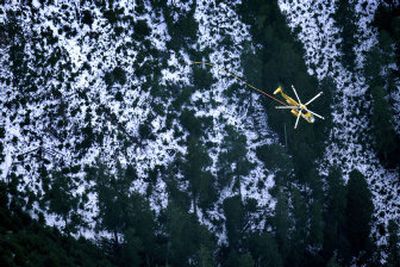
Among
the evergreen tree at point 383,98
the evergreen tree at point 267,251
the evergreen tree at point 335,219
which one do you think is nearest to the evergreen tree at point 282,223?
the evergreen tree at point 267,251

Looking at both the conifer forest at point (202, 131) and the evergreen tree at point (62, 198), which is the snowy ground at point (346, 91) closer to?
the conifer forest at point (202, 131)

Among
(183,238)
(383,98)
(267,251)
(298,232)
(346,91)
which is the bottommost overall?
(267,251)

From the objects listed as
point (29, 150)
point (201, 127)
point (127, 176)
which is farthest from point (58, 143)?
point (201, 127)

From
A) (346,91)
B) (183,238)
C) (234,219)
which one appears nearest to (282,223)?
(234,219)

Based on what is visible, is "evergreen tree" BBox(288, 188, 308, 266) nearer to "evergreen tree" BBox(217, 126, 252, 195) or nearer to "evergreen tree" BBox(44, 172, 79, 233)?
"evergreen tree" BBox(217, 126, 252, 195)

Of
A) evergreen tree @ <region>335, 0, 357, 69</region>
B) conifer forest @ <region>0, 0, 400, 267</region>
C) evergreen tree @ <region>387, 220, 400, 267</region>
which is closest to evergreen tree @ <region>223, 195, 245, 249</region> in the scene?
conifer forest @ <region>0, 0, 400, 267</region>

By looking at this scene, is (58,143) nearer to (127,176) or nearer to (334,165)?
(127,176)

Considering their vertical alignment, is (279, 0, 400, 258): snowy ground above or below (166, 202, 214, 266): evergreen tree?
above

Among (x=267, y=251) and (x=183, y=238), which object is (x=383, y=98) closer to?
(x=267, y=251)

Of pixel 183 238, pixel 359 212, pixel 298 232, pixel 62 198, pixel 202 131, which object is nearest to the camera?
pixel 183 238

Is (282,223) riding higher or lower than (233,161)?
lower
